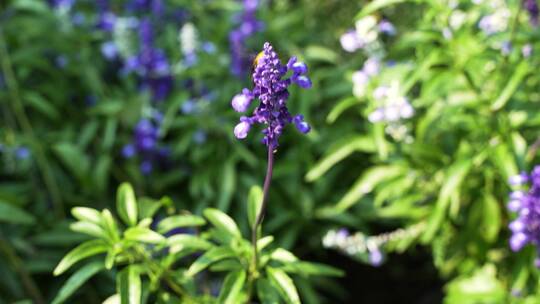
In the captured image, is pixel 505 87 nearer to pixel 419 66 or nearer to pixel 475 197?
pixel 419 66

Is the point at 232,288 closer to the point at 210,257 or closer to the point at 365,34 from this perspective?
the point at 210,257

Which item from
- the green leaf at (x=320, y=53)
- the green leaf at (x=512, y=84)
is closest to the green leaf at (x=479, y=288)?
the green leaf at (x=512, y=84)

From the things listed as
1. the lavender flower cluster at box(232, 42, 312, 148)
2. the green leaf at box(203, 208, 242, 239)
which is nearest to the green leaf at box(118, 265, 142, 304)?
the green leaf at box(203, 208, 242, 239)

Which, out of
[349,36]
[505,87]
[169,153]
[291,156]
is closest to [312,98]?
[291,156]

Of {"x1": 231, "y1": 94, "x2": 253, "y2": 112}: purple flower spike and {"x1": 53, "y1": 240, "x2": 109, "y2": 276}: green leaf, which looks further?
{"x1": 53, "y1": 240, "x2": 109, "y2": 276}: green leaf

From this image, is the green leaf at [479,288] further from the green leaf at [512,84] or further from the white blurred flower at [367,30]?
the white blurred flower at [367,30]

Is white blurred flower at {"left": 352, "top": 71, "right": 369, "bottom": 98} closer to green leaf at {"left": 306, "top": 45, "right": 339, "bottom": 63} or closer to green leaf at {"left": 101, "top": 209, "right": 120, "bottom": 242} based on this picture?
green leaf at {"left": 306, "top": 45, "right": 339, "bottom": 63}

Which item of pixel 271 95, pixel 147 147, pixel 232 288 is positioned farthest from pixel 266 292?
pixel 147 147
